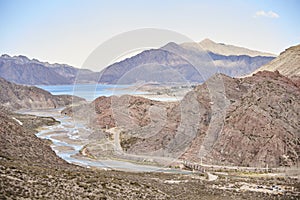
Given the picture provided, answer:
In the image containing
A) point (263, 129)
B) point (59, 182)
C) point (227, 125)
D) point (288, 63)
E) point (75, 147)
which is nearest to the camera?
point (59, 182)

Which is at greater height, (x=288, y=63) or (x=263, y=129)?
(x=288, y=63)

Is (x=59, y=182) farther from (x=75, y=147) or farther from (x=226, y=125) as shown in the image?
(x=75, y=147)

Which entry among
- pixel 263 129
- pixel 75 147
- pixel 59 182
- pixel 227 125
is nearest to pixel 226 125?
pixel 227 125

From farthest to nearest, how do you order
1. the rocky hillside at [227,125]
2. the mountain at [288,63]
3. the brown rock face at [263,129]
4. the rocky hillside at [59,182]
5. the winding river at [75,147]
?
the mountain at [288,63] → the rocky hillside at [227,125] → the winding river at [75,147] → the brown rock face at [263,129] → the rocky hillside at [59,182]

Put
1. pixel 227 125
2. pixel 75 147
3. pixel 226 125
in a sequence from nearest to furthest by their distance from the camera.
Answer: pixel 227 125 < pixel 226 125 < pixel 75 147

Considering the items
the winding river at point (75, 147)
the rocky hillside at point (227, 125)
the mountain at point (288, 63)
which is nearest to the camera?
the winding river at point (75, 147)

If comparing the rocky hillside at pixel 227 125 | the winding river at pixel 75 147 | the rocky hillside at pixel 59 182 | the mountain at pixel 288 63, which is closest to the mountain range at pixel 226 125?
the rocky hillside at pixel 227 125

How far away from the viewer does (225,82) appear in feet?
264

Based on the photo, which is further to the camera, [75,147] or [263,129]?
[75,147]

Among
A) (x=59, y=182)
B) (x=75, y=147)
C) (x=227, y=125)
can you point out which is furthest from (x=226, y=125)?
(x=59, y=182)

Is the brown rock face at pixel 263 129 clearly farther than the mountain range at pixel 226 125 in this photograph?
No

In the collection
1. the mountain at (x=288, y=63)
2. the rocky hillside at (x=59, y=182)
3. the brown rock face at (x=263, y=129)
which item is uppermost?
the mountain at (x=288, y=63)

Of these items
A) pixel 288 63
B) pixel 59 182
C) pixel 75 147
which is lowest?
pixel 59 182

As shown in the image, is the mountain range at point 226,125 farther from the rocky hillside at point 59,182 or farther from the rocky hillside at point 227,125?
the rocky hillside at point 59,182
